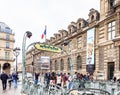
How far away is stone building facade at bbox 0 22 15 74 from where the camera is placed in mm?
78062

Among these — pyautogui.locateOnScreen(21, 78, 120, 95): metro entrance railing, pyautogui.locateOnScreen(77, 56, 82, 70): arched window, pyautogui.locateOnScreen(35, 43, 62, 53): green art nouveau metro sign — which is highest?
pyautogui.locateOnScreen(35, 43, 62, 53): green art nouveau metro sign

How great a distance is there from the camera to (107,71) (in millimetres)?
31594

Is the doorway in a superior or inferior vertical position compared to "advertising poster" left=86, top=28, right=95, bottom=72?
inferior

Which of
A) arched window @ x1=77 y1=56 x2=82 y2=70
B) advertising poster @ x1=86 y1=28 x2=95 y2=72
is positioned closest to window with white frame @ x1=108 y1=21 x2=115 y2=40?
advertising poster @ x1=86 y1=28 x2=95 y2=72

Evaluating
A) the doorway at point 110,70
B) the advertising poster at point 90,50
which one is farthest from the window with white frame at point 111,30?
the advertising poster at point 90,50

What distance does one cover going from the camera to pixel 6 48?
79.4 meters

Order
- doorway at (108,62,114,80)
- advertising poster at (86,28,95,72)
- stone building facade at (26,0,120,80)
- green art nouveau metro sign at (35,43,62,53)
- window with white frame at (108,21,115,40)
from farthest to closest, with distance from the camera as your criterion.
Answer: advertising poster at (86,28,95,72)
doorway at (108,62,114,80)
window with white frame at (108,21,115,40)
stone building facade at (26,0,120,80)
green art nouveau metro sign at (35,43,62,53)

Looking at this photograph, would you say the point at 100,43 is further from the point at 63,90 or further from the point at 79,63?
the point at 63,90

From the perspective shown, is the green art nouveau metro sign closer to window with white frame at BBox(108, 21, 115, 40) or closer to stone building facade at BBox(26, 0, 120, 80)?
stone building facade at BBox(26, 0, 120, 80)

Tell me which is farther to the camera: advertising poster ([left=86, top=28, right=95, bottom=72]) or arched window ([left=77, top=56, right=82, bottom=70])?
arched window ([left=77, top=56, right=82, bottom=70])

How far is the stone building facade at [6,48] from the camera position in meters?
78.1

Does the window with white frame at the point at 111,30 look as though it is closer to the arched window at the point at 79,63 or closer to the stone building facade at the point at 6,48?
the arched window at the point at 79,63

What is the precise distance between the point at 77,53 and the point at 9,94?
969 inches

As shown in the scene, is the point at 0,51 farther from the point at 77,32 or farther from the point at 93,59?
the point at 93,59
